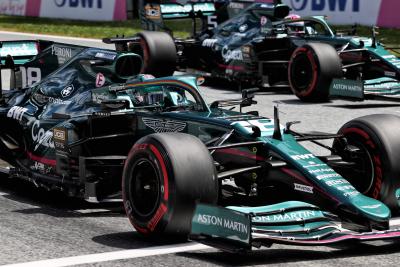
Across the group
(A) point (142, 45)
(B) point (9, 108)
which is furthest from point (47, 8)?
(B) point (9, 108)

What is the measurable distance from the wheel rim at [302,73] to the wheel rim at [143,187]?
913 centimetres

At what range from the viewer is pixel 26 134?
10023 mm

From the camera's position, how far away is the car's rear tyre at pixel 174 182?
7195mm

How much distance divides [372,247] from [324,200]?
1.69 ft

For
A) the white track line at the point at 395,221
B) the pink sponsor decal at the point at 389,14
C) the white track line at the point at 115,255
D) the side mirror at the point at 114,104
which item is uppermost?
the pink sponsor decal at the point at 389,14

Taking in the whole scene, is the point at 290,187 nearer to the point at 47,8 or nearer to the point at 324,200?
the point at 324,200

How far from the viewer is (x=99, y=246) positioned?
7.46 metres

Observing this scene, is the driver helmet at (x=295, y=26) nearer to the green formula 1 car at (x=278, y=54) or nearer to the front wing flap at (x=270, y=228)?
the green formula 1 car at (x=278, y=54)

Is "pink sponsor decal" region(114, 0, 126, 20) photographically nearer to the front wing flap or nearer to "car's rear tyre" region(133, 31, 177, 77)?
"car's rear tyre" region(133, 31, 177, 77)

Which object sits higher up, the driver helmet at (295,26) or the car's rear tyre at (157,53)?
the driver helmet at (295,26)

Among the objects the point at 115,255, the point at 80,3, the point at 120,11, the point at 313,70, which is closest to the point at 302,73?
the point at 313,70

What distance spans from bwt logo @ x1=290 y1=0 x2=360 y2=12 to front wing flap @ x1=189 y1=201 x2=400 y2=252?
18747 millimetres

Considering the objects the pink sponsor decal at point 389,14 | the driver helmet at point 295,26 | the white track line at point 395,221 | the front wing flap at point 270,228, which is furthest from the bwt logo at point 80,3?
the front wing flap at point 270,228

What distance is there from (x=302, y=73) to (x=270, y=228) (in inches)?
390
